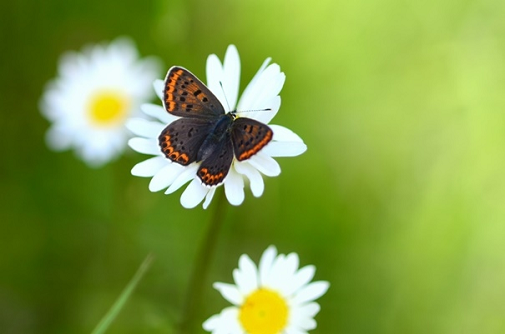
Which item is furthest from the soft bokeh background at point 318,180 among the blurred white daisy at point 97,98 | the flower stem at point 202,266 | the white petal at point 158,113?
the white petal at point 158,113

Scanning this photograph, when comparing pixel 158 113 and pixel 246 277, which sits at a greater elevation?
pixel 158 113

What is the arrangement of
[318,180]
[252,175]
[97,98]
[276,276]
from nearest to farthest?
1. [252,175]
2. [276,276]
3. [318,180]
4. [97,98]

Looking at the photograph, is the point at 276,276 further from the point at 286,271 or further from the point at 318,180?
the point at 318,180

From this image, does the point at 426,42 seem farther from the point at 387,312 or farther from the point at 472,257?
the point at 387,312

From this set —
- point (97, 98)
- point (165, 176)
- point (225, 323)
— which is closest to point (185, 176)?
point (165, 176)

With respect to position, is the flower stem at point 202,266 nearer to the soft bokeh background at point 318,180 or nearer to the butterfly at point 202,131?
the butterfly at point 202,131

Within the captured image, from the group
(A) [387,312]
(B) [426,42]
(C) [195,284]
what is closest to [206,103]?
(C) [195,284]

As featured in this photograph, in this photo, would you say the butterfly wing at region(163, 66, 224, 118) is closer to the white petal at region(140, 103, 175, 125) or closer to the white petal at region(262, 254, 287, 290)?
the white petal at region(140, 103, 175, 125)
